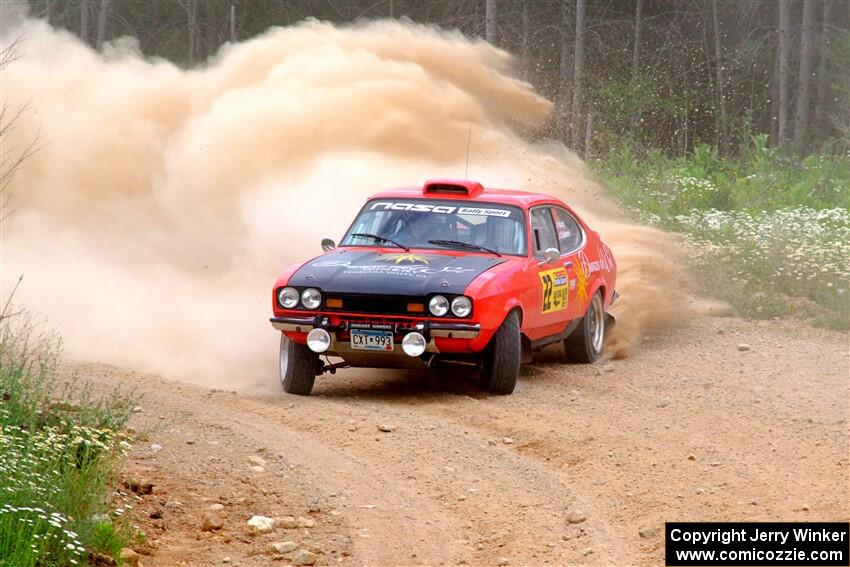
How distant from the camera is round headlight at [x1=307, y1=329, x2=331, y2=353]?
32.6ft

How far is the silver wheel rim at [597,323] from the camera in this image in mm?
12281

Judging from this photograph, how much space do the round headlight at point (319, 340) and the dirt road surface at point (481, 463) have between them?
0.43 metres

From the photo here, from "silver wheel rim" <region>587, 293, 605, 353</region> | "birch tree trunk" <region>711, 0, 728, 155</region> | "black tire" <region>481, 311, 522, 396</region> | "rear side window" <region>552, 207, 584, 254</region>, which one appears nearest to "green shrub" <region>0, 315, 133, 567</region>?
"black tire" <region>481, 311, 522, 396</region>

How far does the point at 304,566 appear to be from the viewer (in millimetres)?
6430

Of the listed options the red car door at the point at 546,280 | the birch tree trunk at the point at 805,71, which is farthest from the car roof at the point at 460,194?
the birch tree trunk at the point at 805,71

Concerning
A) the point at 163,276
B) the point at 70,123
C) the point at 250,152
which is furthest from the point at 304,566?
the point at 70,123

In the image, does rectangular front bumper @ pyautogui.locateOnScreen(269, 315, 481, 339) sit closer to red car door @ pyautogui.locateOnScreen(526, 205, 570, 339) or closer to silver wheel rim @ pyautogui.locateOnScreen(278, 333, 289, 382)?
silver wheel rim @ pyautogui.locateOnScreen(278, 333, 289, 382)

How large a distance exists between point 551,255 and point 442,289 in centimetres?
150

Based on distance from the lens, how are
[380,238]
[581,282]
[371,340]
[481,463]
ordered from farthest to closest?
1. [581,282]
2. [380,238]
3. [371,340]
4. [481,463]

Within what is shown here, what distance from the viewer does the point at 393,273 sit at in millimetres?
10180

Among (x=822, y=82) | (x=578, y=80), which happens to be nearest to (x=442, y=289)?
(x=578, y=80)

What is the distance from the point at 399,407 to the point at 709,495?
3.10 meters

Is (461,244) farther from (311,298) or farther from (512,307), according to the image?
(311,298)

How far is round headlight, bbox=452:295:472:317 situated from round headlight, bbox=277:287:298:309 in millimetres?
1238
